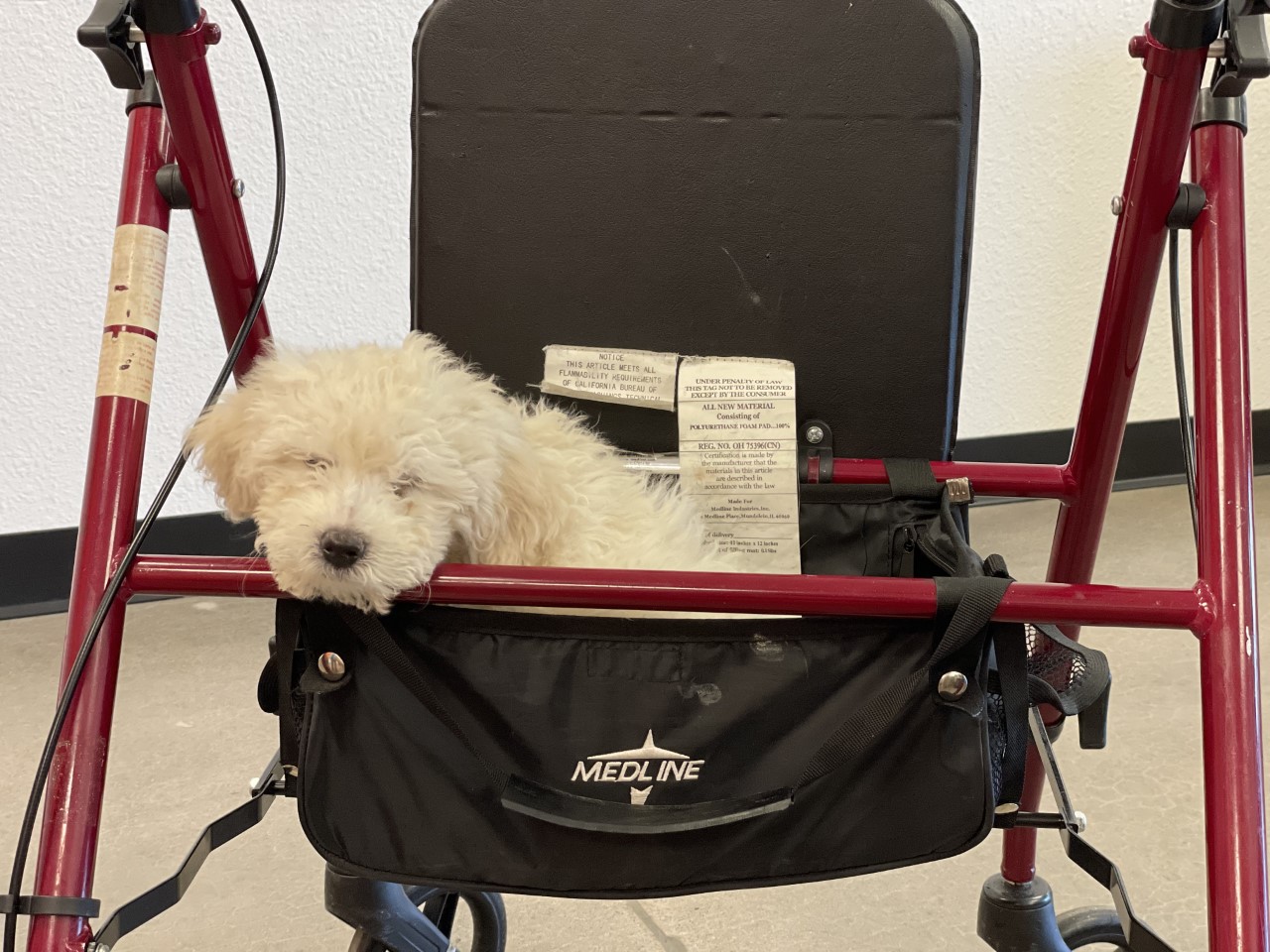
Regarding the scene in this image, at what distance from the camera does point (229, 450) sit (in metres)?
0.77

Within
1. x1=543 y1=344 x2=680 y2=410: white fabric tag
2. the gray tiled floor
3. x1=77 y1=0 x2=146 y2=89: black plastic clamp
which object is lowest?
the gray tiled floor

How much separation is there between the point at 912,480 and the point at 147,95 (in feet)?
2.27

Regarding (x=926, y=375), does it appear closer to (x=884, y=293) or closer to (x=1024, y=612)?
(x=884, y=293)

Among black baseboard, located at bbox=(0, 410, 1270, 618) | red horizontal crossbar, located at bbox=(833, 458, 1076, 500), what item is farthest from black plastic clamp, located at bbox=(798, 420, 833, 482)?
black baseboard, located at bbox=(0, 410, 1270, 618)

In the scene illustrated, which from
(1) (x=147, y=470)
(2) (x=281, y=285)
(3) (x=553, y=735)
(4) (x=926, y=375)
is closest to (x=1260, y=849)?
(3) (x=553, y=735)

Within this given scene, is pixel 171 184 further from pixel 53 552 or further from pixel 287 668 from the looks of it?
pixel 53 552

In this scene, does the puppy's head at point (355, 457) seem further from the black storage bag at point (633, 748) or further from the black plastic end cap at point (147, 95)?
the black plastic end cap at point (147, 95)

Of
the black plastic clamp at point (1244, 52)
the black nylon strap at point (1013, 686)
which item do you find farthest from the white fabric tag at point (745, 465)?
the black plastic clamp at point (1244, 52)

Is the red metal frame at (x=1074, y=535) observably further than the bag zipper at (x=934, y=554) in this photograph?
No

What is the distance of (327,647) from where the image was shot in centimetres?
63

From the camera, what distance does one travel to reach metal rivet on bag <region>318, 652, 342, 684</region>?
2.06 ft

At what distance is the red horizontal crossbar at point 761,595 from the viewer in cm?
60

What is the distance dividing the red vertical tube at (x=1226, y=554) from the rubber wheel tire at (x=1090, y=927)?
46 cm

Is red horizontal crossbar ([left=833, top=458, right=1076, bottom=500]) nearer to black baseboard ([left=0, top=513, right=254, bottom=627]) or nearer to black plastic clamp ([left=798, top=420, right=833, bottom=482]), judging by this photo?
black plastic clamp ([left=798, top=420, right=833, bottom=482])
